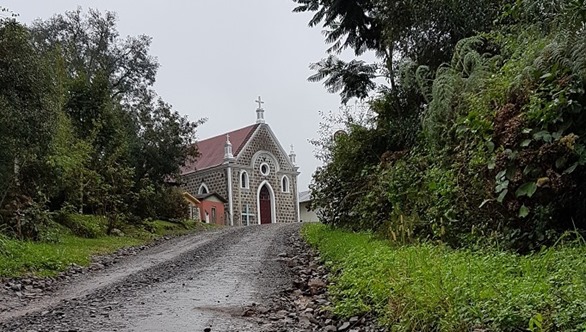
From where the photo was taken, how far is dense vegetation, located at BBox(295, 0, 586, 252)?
5.00 m

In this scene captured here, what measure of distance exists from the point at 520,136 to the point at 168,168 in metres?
19.4

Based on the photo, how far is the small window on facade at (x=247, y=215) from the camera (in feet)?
122

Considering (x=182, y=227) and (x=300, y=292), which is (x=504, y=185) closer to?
(x=300, y=292)

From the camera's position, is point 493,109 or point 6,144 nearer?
point 493,109

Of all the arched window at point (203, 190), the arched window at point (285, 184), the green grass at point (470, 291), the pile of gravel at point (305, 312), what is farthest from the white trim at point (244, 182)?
the green grass at point (470, 291)

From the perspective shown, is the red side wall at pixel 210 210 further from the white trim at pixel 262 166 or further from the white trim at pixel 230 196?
the white trim at pixel 262 166

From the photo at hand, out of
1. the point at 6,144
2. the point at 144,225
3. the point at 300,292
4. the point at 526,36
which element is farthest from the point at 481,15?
the point at 144,225

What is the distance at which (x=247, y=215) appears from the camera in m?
37.5

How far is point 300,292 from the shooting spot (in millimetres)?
6062

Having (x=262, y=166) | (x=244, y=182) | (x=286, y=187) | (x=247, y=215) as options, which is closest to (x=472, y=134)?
(x=247, y=215)

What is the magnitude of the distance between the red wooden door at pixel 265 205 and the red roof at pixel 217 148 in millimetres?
3850

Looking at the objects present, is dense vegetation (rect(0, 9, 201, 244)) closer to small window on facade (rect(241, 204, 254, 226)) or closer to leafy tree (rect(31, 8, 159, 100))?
leafy tree (rect(31, 8, 159, 100))

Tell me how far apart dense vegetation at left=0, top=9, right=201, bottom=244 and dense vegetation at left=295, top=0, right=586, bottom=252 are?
22.0ft

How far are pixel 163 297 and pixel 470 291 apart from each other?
12.0 ft
